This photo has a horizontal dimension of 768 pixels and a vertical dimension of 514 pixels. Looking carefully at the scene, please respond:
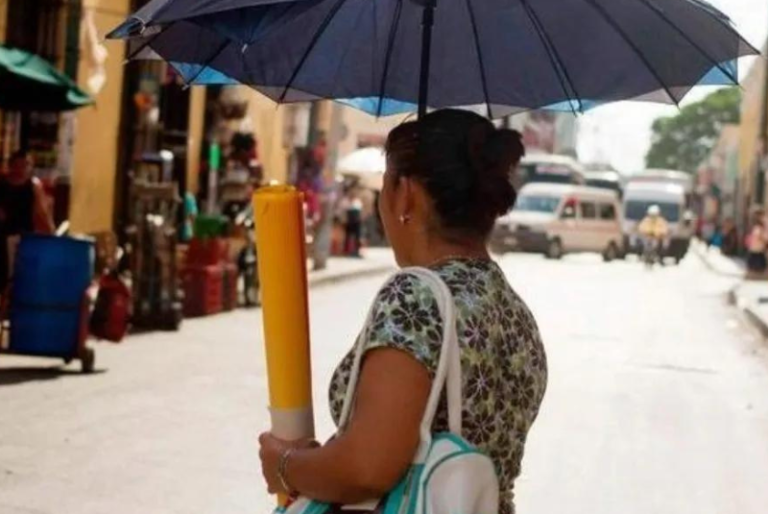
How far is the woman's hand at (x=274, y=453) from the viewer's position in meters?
3.29

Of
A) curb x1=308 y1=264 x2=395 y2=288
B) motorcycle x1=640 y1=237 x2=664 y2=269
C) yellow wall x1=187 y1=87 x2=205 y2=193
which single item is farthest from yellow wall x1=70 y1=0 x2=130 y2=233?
motorcycle x1=640 y1=237 x2=664 y2=269

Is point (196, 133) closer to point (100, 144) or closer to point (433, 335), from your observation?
point (100, 144)

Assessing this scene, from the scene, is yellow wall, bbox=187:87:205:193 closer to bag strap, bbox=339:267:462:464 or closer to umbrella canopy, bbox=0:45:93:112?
umbrella canopy, bbox=0:45:93:112

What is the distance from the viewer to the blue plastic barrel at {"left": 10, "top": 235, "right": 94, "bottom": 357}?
13.1 meters

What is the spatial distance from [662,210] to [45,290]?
4960cm

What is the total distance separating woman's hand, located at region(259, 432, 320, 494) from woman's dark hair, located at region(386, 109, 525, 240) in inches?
18.3

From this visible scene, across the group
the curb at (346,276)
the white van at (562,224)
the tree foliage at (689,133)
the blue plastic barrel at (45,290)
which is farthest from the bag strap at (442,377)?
the tree foliage at (689,133)

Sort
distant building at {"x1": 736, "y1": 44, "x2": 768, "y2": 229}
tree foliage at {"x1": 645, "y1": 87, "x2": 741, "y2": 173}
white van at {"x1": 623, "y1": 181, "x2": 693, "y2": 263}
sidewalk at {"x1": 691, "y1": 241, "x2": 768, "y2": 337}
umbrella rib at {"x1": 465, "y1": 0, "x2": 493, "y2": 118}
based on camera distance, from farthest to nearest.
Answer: tree foliage at {"x1": 645, "y1": 87, "x2": 741, "y2": 173} < distant building at {"x1": 736, "y1": 44, "x2": 768, "y2": 229} < white van at {"x1": 623, "y1": 181, "x2": 693, "y2": 263} < sidewalk at {"x1": 691, "y1": 241, "x2": 768, "y2": 337} < umbrella rib at {"x1": 465, "y1": 0, "x2": 493, "y2": 118}

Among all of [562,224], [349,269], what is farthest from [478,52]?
[562,224]

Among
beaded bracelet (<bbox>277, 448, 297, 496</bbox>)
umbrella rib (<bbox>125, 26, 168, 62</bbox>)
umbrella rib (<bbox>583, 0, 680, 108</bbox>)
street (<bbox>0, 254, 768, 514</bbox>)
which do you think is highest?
umbrella rib (<bbox>583, 0, 680, 108</bbox>)

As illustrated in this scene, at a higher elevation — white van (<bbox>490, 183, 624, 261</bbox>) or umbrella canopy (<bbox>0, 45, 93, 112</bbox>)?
umbrella canopy (<bbox>0, 45, 93, 112</bbox>)

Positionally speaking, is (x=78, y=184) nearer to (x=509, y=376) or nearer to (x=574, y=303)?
(x=574, y=303)

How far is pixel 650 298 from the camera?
31.5m

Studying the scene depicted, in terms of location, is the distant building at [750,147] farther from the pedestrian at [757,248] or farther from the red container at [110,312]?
the red container at [110,312]
